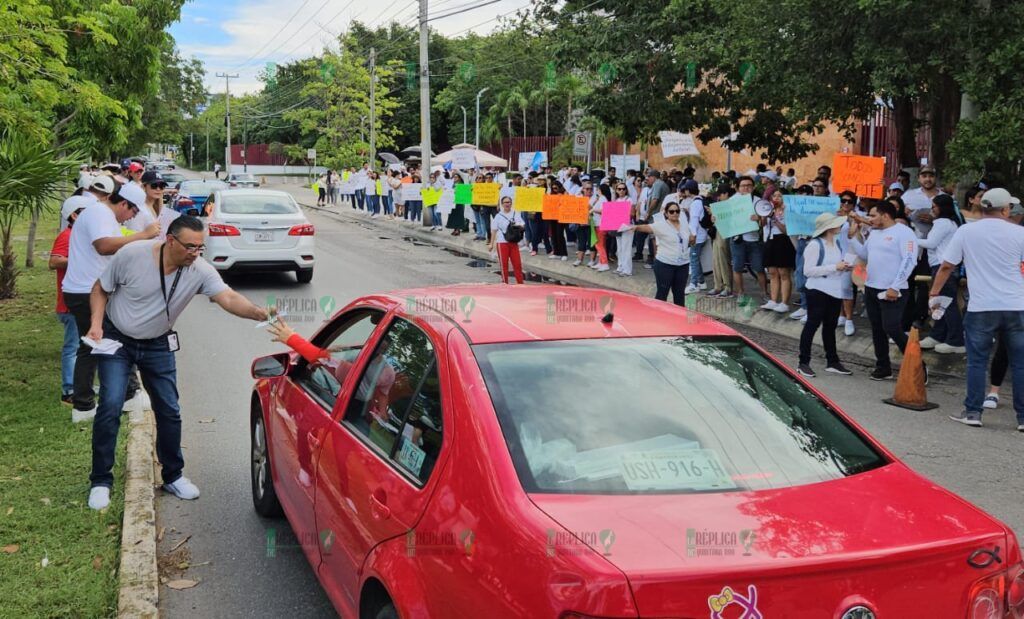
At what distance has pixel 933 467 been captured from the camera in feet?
22.3

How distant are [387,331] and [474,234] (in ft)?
74.9

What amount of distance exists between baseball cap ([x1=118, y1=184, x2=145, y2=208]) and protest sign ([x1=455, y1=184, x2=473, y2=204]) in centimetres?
1707

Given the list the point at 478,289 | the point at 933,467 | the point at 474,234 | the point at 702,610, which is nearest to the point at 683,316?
the point at 478,289

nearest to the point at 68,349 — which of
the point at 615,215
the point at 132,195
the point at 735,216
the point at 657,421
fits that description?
the point at 132,195

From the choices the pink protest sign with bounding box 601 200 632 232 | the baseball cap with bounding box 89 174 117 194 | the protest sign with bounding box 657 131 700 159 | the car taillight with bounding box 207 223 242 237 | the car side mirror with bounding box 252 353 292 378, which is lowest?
the car side mirror with bounding box 252 353 292 378

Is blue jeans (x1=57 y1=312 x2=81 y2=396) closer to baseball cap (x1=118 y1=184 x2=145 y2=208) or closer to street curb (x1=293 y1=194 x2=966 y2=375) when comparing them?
baseball cap (x1=118 y1=184 x2=145 y2=208)

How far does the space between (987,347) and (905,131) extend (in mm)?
8955

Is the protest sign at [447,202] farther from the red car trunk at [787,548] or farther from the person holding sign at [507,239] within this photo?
the red car trunk at [787,548]

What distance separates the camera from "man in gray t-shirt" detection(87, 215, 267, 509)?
547 centimetres

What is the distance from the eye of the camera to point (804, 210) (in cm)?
1264

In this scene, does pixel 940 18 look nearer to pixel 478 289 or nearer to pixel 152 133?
pixel 478 289

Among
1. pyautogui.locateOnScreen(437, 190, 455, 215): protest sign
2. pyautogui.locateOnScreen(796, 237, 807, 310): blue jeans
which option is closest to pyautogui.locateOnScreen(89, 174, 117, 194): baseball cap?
pyautogui.locateOnScreen(796, 237, 807, 310): blue jeans

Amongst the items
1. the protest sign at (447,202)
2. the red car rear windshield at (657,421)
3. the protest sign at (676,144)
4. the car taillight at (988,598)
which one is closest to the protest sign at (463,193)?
the protest sign at (447,202)

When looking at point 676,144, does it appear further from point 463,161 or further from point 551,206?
point 463,161
